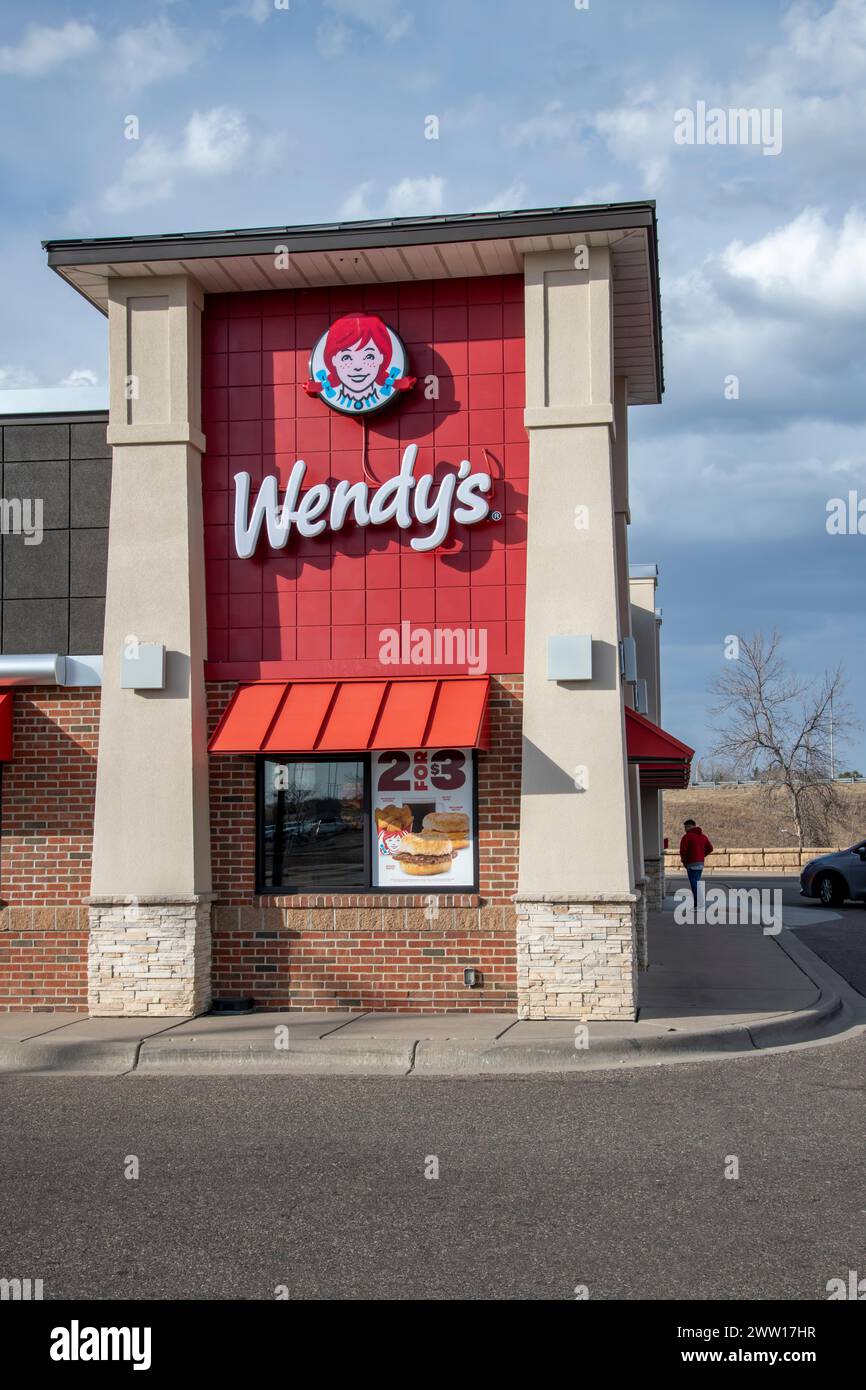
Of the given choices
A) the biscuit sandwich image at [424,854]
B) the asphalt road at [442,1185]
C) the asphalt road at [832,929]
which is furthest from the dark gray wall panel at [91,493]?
the asphalt road at [832,929]

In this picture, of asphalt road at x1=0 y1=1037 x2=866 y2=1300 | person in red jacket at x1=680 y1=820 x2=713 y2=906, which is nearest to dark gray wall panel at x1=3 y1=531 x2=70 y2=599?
asphalt road at x1=0 y1=1037 x2=866 y2=1300

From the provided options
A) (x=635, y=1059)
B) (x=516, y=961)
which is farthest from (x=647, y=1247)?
(x=516, y=961)

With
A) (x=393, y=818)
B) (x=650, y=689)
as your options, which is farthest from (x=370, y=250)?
(x=650, y=689)

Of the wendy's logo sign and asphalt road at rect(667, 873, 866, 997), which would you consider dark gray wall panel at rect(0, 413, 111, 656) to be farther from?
asphalt road at rect(667, 873, 866, 997)

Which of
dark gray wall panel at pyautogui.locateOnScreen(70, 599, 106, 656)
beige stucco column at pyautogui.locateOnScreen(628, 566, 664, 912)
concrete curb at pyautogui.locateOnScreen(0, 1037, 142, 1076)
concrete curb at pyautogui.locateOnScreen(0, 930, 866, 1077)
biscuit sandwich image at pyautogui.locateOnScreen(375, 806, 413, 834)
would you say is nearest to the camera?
A: concrete curb at pyautogui.locateOnScreen(0, 930, 866, 1077)

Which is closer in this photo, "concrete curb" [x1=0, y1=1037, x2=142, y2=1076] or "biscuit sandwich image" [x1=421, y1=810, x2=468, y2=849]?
"concrete curb" [x1=0, y1=1037, x2=142, y2=1076]

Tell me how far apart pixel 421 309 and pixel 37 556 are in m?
4.58

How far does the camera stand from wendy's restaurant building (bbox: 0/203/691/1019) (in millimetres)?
12258

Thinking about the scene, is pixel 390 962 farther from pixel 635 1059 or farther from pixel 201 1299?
pixel 201 1299

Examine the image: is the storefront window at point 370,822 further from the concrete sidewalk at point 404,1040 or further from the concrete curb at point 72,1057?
the concrete curb at point 72,1057

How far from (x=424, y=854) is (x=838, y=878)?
19114 mm

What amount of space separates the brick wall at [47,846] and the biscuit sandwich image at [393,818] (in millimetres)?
2877

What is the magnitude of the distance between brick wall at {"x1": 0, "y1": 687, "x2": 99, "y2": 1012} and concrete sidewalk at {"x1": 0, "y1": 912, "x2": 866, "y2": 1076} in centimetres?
49

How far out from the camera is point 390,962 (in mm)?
12555
